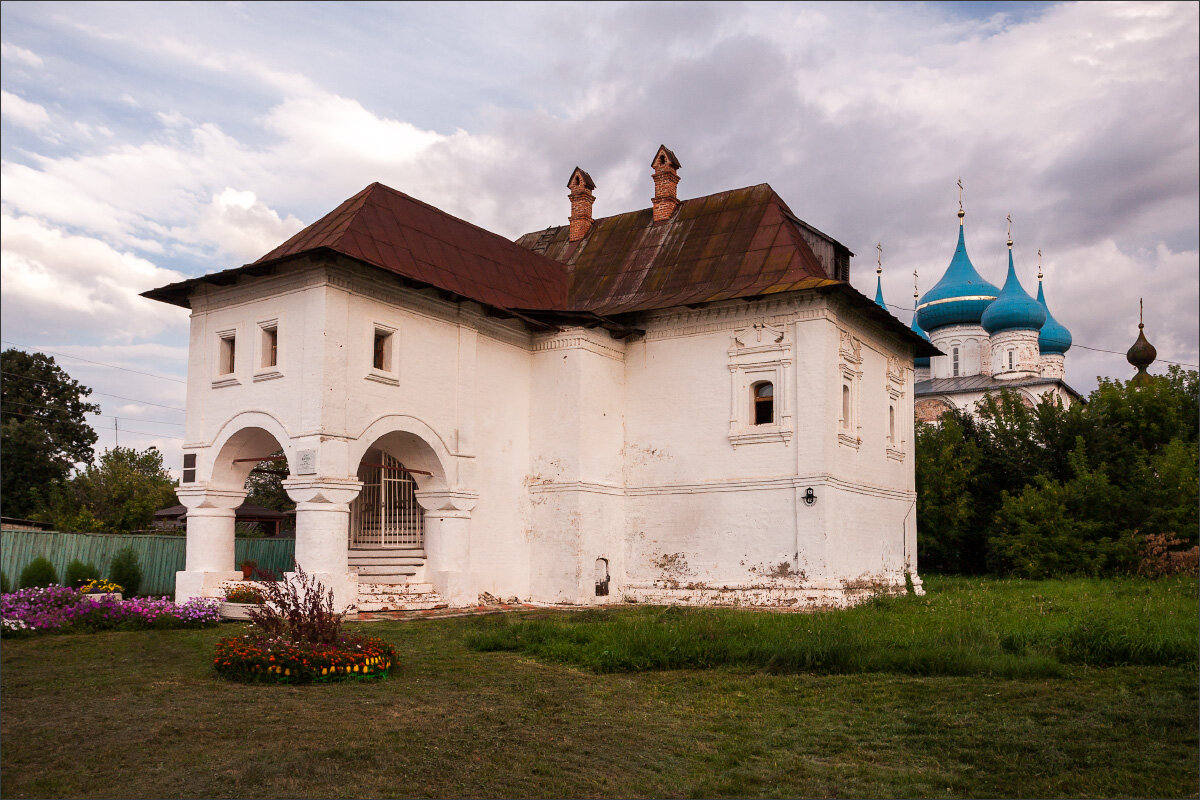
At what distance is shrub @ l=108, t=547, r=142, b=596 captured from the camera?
Result: 1841 centimetres

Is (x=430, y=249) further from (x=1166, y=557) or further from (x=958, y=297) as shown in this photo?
(x=958, y=297)

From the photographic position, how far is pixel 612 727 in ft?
22.9

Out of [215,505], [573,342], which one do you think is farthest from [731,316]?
[215,505]

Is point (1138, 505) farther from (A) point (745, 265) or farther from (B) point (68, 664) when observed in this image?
(B) point (68, 664)

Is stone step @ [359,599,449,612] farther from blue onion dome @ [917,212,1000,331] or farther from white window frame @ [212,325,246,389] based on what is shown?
blue onion dome @ [917,212,1000,331]

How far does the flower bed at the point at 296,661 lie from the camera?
27.9 feet

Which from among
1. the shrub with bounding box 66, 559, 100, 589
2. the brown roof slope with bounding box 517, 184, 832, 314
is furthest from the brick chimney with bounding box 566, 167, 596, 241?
the shrub with bounding box 66, 559, 100, 589

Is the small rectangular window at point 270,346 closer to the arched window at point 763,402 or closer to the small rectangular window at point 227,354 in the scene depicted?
the small rectangular window at point 227,354

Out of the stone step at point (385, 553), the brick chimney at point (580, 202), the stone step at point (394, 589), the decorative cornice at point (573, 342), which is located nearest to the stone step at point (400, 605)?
the stone step at point (394, 589)

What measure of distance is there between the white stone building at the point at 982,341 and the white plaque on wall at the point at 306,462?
3213 cm

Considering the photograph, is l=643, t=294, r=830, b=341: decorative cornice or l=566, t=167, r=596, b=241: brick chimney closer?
l=643, t=294, r=830, b=341: decorative cornice

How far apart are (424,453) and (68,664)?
24.5 feet

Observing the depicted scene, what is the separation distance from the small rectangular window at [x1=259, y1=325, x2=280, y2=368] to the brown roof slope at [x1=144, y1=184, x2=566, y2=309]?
3.06 ft

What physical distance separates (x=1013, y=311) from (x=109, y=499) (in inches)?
1433
